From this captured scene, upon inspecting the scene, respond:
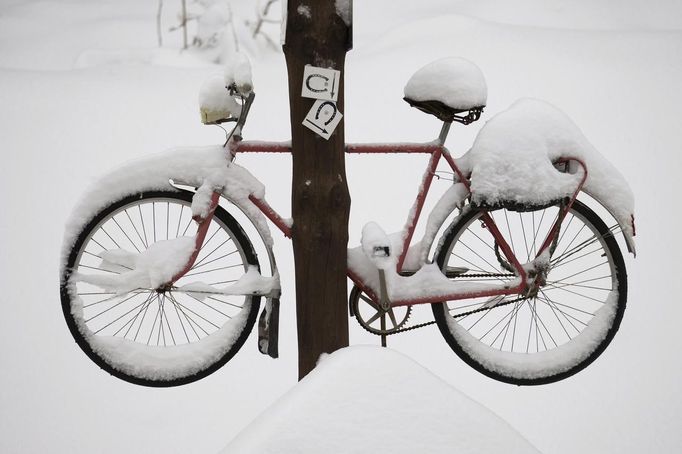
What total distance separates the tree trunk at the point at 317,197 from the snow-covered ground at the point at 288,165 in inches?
28.0

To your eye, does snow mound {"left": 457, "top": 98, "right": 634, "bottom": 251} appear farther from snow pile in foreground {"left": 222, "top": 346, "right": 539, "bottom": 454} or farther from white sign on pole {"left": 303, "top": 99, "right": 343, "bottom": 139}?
snow pile in foreground {"left": 222, "top": 346, "right": 539, "bottom": 454}

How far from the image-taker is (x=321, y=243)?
2.12 metres

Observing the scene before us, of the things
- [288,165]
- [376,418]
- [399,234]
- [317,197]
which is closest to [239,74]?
[317,197]

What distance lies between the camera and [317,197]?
2.08 meters

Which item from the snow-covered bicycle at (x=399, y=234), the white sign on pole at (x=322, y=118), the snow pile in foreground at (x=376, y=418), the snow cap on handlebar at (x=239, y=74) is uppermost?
the snow cap on handlebar at (x=239, y=74)

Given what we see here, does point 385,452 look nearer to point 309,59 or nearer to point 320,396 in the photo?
point 320,396

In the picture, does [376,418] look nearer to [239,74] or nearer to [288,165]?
[239,74]

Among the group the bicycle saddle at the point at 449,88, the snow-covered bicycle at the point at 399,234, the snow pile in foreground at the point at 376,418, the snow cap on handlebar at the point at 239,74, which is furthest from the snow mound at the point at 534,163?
the snow pile in foreground at the point at 376,418

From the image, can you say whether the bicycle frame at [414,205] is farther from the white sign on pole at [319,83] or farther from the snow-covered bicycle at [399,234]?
the white sign on pole at [319,83]

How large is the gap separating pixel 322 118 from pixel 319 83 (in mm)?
113

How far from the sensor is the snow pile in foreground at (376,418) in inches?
54.7

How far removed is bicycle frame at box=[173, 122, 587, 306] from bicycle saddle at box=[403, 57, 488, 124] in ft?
0.32

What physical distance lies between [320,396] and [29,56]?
7.30m

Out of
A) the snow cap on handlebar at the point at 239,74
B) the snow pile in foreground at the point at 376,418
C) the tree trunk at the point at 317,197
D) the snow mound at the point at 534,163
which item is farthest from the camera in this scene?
the snow mound at the point at 534,163
